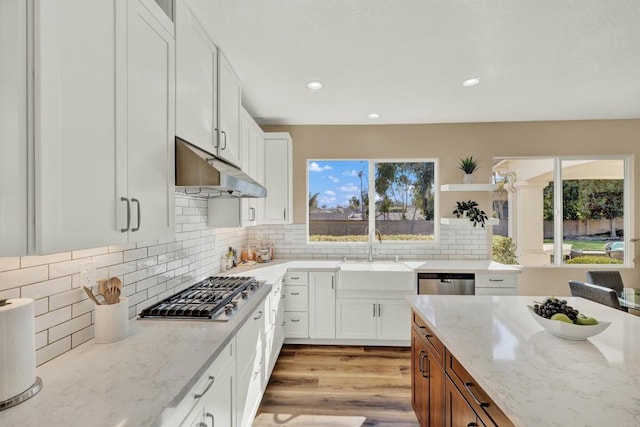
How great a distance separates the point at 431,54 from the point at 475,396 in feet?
7.04

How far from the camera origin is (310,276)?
326 cm

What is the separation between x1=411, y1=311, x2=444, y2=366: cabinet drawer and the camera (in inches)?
61.3

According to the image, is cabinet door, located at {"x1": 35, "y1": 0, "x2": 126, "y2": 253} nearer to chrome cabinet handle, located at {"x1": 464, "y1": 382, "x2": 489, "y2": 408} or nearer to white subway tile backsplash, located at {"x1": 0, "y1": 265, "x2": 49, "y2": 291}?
white subway tile backsplash, located at {"x1": 0, "y1": 265, "x2": 49, "y2": 291}

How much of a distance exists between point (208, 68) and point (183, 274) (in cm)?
146

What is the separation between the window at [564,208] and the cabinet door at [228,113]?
337cm

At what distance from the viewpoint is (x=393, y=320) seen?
322 cm

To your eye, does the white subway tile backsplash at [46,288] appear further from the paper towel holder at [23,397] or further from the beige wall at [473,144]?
the beige wall at [473,144]

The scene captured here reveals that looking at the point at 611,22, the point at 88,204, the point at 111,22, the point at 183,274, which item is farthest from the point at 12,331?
the point at 611,22

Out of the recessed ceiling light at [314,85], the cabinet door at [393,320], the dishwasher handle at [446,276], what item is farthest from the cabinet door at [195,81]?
the dishwasher handle at [446,276]

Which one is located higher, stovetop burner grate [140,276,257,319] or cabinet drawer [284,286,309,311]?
stovetop burner grate [140,276,257,319]

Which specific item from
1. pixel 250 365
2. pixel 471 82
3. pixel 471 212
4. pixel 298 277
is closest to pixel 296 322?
pixel 298 277

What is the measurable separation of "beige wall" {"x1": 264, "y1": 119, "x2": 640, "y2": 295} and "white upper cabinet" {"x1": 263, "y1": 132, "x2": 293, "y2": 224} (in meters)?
0.33

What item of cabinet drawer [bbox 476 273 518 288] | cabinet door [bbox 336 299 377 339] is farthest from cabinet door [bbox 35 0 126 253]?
cabinet drawer [bbox 476 273 518 288]

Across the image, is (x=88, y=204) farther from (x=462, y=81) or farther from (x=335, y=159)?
(x=335, y=159)
